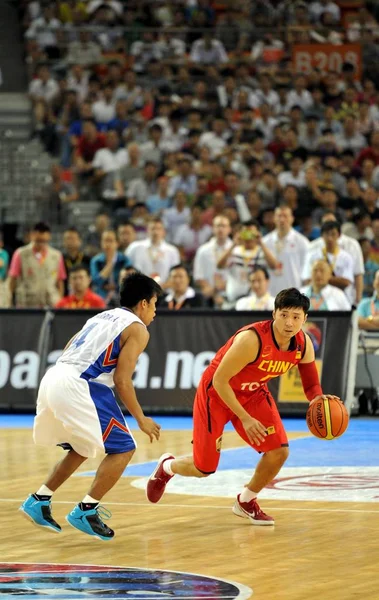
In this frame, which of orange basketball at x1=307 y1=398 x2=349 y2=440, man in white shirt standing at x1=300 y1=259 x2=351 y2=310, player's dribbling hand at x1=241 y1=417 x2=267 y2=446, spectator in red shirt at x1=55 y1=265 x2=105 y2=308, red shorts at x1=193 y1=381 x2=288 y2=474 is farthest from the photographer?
spectator in red shirt at x1=55 y1=265 x2=105 y2=308

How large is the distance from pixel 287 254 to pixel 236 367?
9389mm

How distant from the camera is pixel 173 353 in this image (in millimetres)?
17516

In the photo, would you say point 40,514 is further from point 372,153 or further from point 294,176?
point 372,153

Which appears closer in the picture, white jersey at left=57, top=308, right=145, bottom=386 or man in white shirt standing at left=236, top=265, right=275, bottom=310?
white jersey at left=57, top=308, right=145, bottom=386

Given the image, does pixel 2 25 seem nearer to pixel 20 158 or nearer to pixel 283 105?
pixel 20 158

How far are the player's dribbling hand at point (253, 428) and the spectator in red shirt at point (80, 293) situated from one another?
30.1 feet

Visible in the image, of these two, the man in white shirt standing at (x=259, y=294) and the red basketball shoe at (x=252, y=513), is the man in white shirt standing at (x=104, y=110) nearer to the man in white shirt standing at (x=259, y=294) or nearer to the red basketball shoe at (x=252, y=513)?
the man in white shirt standing at (x=259, y=294)

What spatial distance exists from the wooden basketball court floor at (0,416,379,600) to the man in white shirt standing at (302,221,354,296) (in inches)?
166

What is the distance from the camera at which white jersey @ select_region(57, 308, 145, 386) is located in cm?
884

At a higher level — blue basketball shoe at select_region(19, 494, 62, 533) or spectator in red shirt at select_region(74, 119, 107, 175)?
spectator in red shirt at select_region(74, 119, 107, 175)

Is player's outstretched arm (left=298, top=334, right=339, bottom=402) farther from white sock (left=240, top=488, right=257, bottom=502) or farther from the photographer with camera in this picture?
the photographer with camera

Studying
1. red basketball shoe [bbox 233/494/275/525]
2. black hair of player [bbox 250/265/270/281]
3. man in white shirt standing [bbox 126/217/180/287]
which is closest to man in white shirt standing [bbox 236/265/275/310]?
black hair of player [bbox 250/265/270/281]

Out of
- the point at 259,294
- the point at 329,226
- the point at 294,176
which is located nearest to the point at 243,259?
the point at 259,294

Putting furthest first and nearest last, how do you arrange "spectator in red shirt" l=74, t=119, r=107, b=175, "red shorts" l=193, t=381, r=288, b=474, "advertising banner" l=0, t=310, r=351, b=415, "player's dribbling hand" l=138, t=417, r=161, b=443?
"spectator in red shirt" l=74, t=119, r=107, b=175, "advertising banner" l=0, t=310, r=351, b=415, "red shorts" l=193, t=381, r=288, b=474, "player's dribbling hand" l=138, t=417, r=161, b=443
